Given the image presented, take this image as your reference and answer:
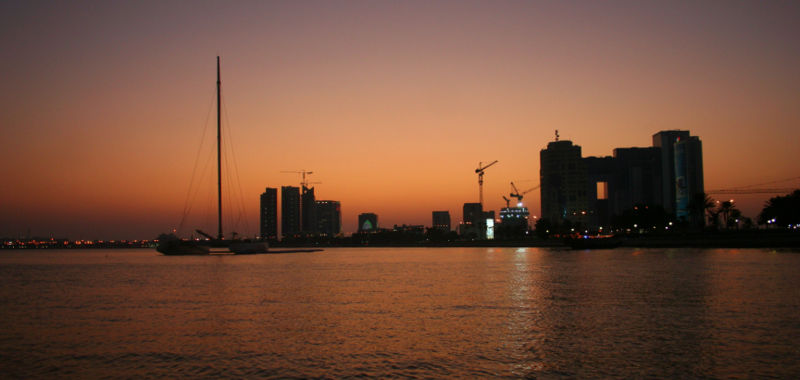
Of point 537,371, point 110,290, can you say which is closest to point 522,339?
point 537,371

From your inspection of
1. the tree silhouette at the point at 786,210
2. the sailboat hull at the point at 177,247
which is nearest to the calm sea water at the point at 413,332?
the sailboat hull at the point at 177,247

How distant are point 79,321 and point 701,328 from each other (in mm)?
31145

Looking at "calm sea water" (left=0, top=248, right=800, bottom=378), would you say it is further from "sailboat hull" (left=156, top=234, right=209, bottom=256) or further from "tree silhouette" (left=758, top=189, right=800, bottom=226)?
"tree silhouette" (left=758, top=189, right=800, bottom=226)

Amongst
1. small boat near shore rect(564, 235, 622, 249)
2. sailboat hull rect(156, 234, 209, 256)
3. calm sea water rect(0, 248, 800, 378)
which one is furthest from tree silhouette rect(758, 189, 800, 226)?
sailboat hull rect(156, 234, 209, 256)

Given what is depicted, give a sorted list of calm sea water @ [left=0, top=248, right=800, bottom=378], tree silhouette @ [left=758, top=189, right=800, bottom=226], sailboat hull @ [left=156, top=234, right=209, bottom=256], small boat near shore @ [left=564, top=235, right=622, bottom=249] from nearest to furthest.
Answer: calm sea water @ [left=0, top=248, right=800, bottom=378], sailboat hull @ [left=156, top=234, right=209, bottom=256], tree silhouette @ [left=758, top=189, right=800, bottom=226], small boat near shore @ [left=564, top=235, right=622, bottom=249]

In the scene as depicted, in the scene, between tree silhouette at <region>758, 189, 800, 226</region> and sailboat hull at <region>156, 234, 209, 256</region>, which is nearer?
sailboat hull at <region>156, 234, 209, 256</region>

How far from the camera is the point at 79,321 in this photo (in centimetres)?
3219

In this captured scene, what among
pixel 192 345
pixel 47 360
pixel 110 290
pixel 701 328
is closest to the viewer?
pixel 47 360

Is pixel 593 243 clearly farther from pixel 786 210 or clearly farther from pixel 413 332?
pixel 413 332

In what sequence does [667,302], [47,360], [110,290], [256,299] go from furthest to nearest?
1. [110,290]
2. [256,299]
3. [667,302]
4. [47,360]

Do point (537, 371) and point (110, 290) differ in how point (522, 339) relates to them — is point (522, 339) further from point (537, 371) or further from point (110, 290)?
point (110, 290)

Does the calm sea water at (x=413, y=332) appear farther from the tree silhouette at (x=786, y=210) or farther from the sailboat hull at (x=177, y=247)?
the tree silhouette at (x=786, y=210)

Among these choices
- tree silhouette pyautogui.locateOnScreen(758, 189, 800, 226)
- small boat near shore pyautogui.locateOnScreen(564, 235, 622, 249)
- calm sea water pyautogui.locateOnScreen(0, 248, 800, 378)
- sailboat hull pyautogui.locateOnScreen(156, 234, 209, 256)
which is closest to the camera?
calm sea water pyautogui.locateOnScreen(0, 248, 800, 378)

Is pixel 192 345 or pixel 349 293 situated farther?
pixel 349 293
